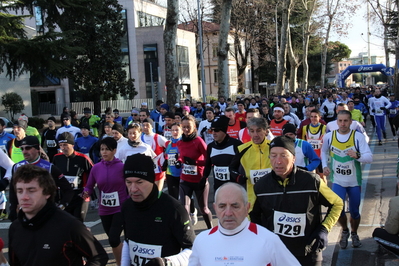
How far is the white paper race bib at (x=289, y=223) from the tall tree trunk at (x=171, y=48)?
56.8 ft

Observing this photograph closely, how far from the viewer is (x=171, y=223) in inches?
137

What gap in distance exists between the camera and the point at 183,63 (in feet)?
169

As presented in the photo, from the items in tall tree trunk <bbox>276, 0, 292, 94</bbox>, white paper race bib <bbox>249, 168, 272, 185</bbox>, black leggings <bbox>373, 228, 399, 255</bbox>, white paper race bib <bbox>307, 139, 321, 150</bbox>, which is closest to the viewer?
black leggings <bbox>373, 228, 399, 255</bbox>

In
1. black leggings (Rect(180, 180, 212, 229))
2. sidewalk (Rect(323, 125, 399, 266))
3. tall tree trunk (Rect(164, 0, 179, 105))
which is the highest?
tall tree trunk (Rect(164, 0, 179, 105))

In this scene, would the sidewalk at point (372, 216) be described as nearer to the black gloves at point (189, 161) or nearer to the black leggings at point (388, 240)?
the black leggings at point (388, 240)

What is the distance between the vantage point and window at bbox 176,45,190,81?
167 feet

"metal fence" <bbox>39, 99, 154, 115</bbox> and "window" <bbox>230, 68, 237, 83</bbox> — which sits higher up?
"window" <bbox>230, 68, 237, 83</bbox>

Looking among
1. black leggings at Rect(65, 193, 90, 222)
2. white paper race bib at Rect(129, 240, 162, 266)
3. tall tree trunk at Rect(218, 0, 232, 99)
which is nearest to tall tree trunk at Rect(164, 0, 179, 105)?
tall tree trunk at Rect(218, 0, 232, 99)

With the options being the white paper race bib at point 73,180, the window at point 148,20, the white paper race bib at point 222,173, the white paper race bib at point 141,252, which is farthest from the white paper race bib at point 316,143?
the window at point 148,20

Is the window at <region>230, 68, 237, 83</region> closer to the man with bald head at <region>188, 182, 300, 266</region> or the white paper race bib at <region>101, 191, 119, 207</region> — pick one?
the white paper race bib at <region>101, 191, 119, 207</region>

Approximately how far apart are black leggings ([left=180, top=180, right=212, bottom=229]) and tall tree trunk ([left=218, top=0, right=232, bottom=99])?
1723 cm

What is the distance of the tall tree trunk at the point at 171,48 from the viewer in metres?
20.4

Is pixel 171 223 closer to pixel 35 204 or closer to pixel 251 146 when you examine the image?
pixel 35 204

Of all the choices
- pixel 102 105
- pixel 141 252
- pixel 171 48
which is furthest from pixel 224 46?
pixel 141 252
